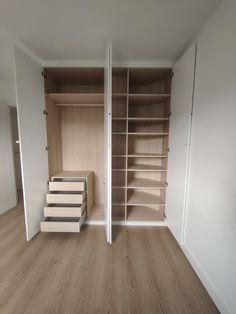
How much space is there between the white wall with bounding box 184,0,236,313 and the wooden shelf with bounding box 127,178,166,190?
2.21ft

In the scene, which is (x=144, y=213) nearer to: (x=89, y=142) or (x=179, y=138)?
(x=179, y=138)

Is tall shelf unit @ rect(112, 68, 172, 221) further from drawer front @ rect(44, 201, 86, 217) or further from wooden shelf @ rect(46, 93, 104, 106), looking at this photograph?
drawer front @ rect(44, 201, 86, 217)

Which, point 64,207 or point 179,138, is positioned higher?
point 179,138

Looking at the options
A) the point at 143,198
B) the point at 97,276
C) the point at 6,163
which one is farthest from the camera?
the point at 6,163

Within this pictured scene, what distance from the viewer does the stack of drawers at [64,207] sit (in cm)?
179

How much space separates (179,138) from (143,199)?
1069mm

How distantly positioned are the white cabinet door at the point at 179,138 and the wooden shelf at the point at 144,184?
0.17m

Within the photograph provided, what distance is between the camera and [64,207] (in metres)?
1.88

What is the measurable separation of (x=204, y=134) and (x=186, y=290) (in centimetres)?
136

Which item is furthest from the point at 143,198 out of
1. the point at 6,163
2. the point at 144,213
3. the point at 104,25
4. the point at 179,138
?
the point at 6,163

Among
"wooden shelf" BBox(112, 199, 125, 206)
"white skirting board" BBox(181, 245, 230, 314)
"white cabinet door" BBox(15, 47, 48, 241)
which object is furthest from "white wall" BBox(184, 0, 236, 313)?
"white cabinet door" BBox(15, 47, 48, 241)

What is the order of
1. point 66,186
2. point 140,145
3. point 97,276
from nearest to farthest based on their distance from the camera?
point 97,276 → point 66,186 → point 140,145

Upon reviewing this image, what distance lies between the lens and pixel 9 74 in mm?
2400

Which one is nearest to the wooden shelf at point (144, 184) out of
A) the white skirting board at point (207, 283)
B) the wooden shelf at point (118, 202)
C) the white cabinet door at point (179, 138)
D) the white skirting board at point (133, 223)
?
the white cabinet door at point (179, 138)
